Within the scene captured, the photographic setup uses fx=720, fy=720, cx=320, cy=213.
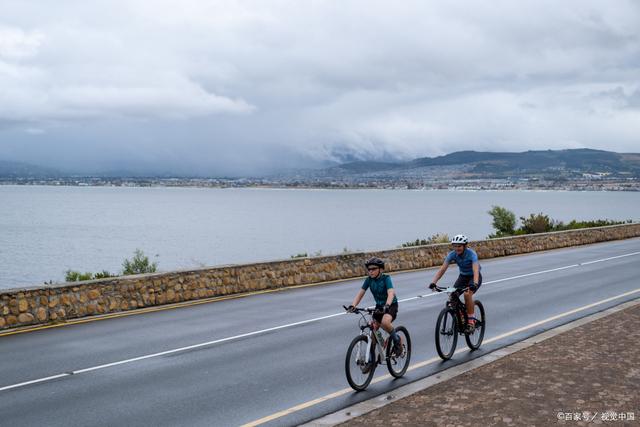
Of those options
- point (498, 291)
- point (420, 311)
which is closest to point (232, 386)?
point (420, 311)

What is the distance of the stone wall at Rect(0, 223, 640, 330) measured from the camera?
14.0m

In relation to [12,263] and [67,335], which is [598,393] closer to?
[67,335]

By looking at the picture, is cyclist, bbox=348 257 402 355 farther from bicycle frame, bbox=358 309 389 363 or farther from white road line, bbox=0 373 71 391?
white road line, bbox=0 373 71 391

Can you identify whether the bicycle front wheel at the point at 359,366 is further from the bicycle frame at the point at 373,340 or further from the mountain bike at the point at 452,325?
the mountain bike at the point at 452,325

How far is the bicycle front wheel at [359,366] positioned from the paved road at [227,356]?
17 centimetres

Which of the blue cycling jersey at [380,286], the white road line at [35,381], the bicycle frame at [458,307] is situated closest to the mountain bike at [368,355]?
the blue cycling jersey at [380,286]

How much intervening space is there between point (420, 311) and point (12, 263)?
54377 millimetres

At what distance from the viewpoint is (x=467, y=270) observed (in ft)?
36.4

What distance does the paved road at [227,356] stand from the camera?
822 cm

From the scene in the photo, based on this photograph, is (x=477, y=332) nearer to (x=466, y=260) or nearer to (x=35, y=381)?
(x=466, y=260)

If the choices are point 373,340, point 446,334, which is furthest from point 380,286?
point 446,334

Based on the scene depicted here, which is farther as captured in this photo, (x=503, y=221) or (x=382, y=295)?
(x=503, y=221)

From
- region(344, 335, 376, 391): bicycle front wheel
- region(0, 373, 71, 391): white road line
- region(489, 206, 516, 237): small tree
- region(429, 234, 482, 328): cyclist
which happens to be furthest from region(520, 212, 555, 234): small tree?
region(0, 373, 71, 391): white road line

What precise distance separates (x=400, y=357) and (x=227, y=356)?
111 inches
